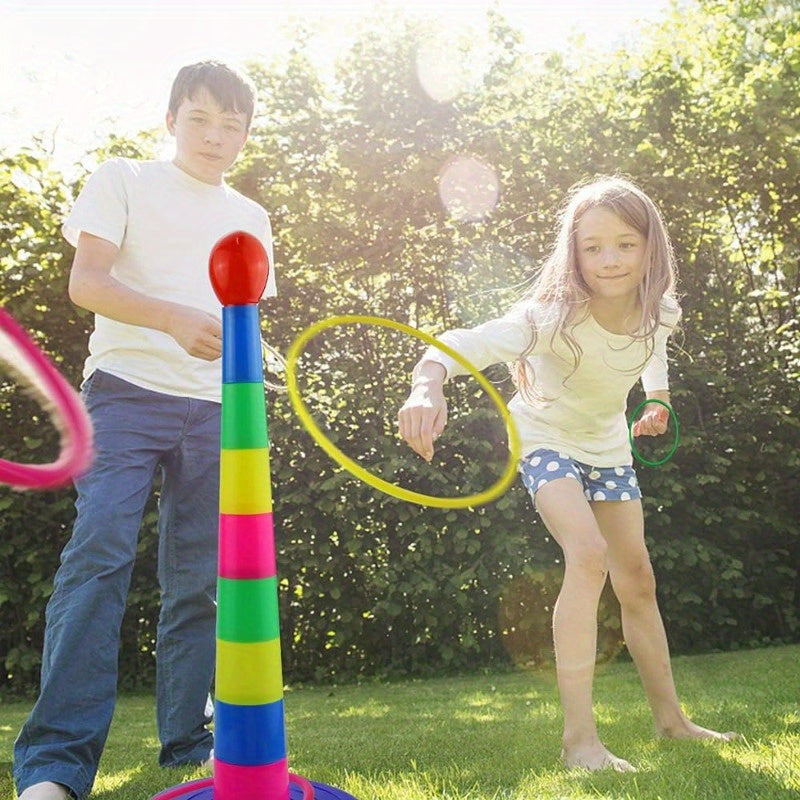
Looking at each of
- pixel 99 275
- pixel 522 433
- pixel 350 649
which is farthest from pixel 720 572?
pixel 99 275

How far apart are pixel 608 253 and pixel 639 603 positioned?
1.14 m

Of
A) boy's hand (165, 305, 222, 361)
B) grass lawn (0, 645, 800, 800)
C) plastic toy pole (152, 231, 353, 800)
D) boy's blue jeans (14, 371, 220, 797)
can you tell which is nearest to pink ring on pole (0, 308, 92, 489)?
plastic toy pole (152, 231, 353, 800)

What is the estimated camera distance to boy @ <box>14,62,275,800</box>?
243cm

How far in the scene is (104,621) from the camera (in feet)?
8.19

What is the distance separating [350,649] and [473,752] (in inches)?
143

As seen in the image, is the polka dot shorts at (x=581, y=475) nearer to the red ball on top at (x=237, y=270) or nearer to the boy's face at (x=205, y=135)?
the boy's face at (x=205, y=135)

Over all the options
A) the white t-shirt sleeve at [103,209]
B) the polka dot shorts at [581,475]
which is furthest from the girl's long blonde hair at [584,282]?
the white t-shirt sleeve at [103,209]

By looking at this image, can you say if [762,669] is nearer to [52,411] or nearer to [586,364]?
[586,364]

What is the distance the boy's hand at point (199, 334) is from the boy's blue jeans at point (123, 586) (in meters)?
0.56

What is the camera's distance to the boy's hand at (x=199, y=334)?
7.00 feet

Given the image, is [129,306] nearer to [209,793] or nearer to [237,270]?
[237,270]

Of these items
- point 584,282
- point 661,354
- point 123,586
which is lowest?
point 123,586

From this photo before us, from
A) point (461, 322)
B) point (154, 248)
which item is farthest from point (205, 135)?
point (461, 322)

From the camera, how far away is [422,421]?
7.13 ft
